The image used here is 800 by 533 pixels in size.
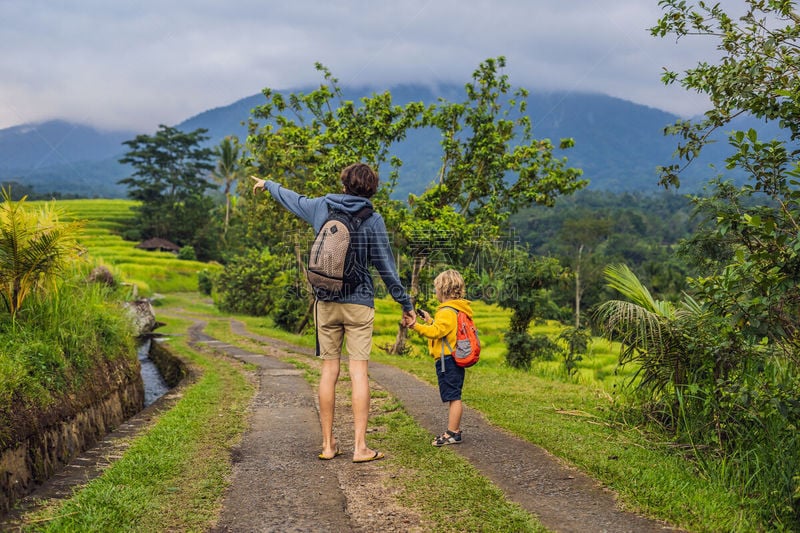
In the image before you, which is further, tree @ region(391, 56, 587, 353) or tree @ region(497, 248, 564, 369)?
tree @ region(391, 56, 587, 353)

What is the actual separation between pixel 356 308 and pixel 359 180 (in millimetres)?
908

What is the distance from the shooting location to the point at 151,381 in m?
11.2

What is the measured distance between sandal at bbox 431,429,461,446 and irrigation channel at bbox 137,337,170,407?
19.8 feet

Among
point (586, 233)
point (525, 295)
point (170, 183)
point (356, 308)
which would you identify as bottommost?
point (525, 295)

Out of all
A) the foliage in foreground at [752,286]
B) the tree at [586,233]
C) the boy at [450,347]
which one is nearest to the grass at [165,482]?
the boy at [450,347]

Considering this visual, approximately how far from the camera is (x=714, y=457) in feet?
14.7

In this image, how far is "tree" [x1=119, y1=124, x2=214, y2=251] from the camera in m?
59.0

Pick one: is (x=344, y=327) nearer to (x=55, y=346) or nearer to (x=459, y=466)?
(x=459, y=466)

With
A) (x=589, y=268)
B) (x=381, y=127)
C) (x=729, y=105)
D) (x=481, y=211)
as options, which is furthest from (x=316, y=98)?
(x=589, y=268)

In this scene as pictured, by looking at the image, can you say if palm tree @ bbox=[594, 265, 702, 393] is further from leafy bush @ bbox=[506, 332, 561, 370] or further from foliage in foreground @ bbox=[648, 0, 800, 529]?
leafy bush @ bbox=[506, 332, 561, 370]

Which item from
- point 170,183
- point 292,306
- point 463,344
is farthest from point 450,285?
point 170,183

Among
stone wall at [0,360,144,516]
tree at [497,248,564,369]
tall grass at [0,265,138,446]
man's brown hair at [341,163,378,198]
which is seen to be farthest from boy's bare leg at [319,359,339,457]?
tree at [497,248,564,369]

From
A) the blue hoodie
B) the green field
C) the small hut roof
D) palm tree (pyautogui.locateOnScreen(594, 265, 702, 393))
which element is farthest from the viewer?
the small hut roof

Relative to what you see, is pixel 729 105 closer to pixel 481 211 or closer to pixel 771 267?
pixel 771 267
